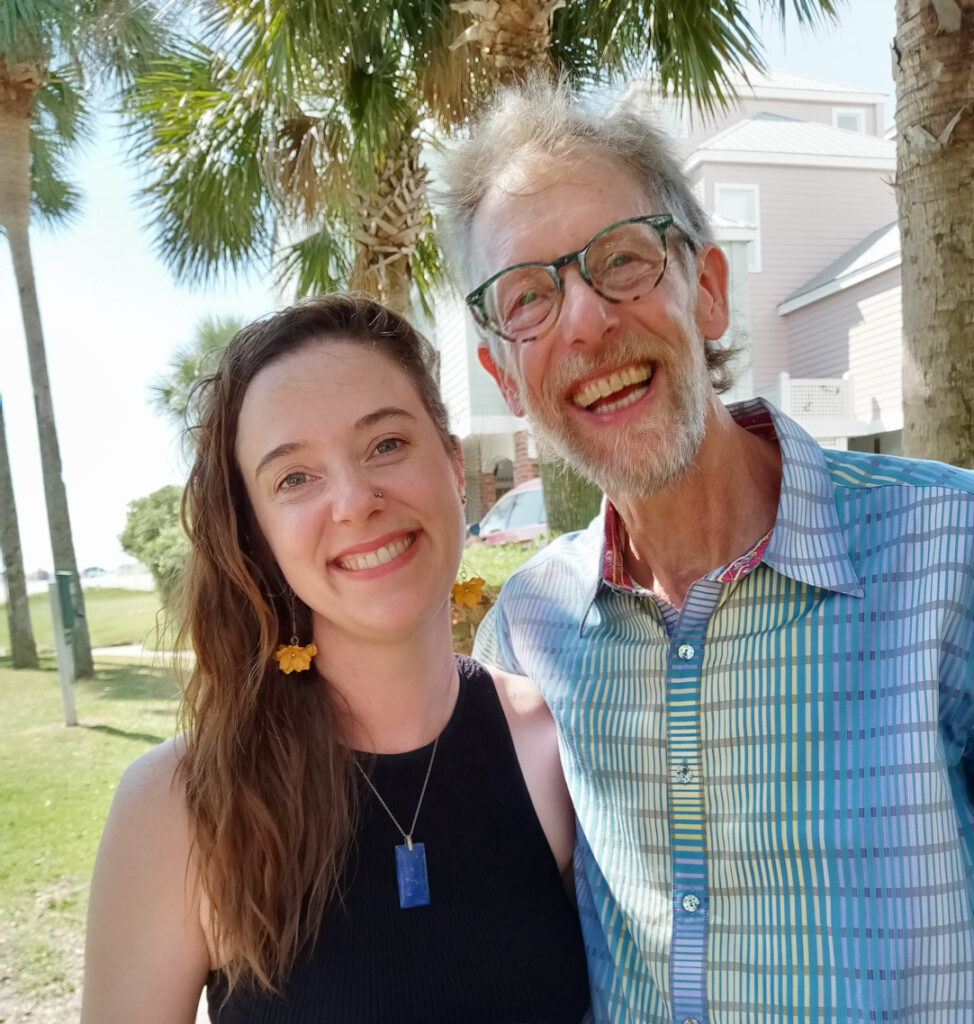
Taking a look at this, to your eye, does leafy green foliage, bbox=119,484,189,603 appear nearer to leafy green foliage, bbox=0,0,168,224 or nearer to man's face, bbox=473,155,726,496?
leafy green foliage, bbox=0,0,168,224

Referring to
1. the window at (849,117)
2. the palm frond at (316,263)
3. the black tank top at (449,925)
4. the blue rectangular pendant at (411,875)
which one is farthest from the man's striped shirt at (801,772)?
the window at (849,117)

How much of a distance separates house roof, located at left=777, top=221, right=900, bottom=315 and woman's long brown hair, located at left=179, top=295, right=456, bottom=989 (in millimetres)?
13262

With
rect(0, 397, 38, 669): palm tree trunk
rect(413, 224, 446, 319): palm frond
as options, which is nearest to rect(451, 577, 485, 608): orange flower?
rect(413, 224, 446, 319): palm frond

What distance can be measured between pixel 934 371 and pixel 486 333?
1.98 metres

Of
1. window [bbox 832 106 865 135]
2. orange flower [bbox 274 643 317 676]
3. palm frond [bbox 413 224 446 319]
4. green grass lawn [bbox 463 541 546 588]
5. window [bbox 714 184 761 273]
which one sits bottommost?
green grass lawn [bbox 463 541 546 588]

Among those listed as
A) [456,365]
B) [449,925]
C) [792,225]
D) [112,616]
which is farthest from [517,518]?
[449,925]

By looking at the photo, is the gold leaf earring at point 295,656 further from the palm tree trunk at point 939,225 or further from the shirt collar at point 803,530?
the palm tree trunk at point 939,225

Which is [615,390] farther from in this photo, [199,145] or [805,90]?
[805,90]

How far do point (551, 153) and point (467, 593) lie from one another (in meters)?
1.03

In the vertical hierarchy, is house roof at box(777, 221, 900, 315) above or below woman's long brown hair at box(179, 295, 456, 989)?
above

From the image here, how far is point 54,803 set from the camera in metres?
6.20

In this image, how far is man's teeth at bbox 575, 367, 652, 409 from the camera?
195 cm

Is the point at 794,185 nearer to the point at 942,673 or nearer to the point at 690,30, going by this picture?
the point at 690,30

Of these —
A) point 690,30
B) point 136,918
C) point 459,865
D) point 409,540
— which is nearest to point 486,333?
point 409,540
